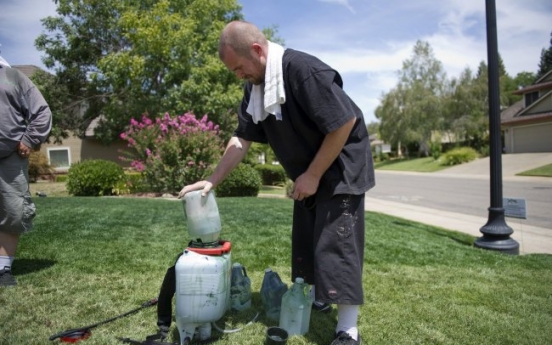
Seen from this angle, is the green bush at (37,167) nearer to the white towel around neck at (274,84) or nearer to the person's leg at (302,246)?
the person's leg at (302,246)

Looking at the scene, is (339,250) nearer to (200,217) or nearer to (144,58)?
(200,217)

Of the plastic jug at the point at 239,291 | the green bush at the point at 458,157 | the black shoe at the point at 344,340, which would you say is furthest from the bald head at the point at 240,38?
the green bush at the point at 458,157

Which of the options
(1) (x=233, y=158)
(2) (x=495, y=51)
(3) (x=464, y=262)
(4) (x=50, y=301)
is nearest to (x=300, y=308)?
(1) (x=233, y=158)

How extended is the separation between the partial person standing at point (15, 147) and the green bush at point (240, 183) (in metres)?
9.31

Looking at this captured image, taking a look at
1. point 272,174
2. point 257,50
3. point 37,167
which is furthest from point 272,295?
point 37,167

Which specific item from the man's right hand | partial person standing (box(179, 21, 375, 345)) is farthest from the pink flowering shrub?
partial person standing (box(179, 21, 375, 345))

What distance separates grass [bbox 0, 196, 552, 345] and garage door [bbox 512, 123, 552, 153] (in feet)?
100

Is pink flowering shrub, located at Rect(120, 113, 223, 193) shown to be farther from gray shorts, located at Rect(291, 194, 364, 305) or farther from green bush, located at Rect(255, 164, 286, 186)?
gray shorts, located at Rect(291, 194, 364, 305)

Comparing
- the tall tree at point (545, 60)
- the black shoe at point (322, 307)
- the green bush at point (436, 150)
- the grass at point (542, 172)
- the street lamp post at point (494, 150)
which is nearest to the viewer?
the black shoe at point (322, 307)

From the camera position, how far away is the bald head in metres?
2.04

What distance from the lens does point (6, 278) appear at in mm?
2984

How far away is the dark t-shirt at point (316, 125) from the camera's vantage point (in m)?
2.00

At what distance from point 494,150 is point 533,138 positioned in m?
31.7

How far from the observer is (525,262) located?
14.7 feet
